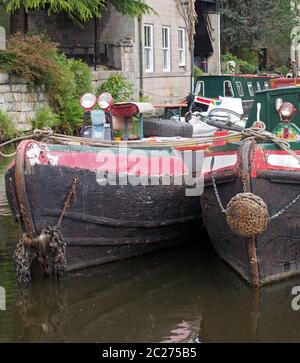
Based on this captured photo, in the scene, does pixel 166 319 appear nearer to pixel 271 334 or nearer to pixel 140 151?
pixel 271 334

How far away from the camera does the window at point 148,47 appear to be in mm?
28719

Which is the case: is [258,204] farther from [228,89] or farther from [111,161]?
[228,89]

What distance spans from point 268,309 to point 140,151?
103 inches

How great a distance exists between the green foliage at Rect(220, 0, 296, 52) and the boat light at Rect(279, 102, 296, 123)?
31521 millimetres

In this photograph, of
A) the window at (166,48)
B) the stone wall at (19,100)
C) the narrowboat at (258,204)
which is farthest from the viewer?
the window at (166,48)

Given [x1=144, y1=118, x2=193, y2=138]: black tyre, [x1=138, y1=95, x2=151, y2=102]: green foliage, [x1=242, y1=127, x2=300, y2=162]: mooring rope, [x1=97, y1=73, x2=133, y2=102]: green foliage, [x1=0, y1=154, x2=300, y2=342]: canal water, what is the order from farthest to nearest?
[x1=138, y1=95, x2=151, y2=102]: green foliage, [x1=97, y1=73, x2=133, y2=102]: green foliage, [x1=144, y1=118, x2=193, y2=138]: black tyre, [x1=242, y1=127, x2=300, y2=162]: mooring rope, [x1=0, y1=154, x2=300, y2=342]: canal water

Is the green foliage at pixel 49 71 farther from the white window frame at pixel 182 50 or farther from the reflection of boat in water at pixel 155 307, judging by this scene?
the reflection of boat in water at pixel 155 307

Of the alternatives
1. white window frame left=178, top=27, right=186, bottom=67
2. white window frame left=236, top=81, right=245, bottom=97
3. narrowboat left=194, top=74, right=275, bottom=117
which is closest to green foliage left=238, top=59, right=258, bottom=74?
white window frame left=178, top=27, right=186, bottom=67

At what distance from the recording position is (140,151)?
9.23m

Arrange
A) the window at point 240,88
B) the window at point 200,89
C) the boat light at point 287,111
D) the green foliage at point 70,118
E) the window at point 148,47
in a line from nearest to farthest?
the boat light at point 287,111
the green foliage at point 70,118
the window at point 240,88
the window at point 200,89
the window at point 148,47

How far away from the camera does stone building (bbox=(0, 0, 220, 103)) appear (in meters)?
27.0

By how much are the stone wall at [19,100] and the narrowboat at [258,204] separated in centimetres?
1260

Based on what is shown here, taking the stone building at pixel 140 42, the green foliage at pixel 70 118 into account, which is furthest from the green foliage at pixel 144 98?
the green foliage at pixel 70 118

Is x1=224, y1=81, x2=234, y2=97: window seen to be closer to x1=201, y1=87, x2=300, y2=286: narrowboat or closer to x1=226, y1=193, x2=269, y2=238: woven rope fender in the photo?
x1=201, y1=87, x2=300, y2=286: narrowboat
